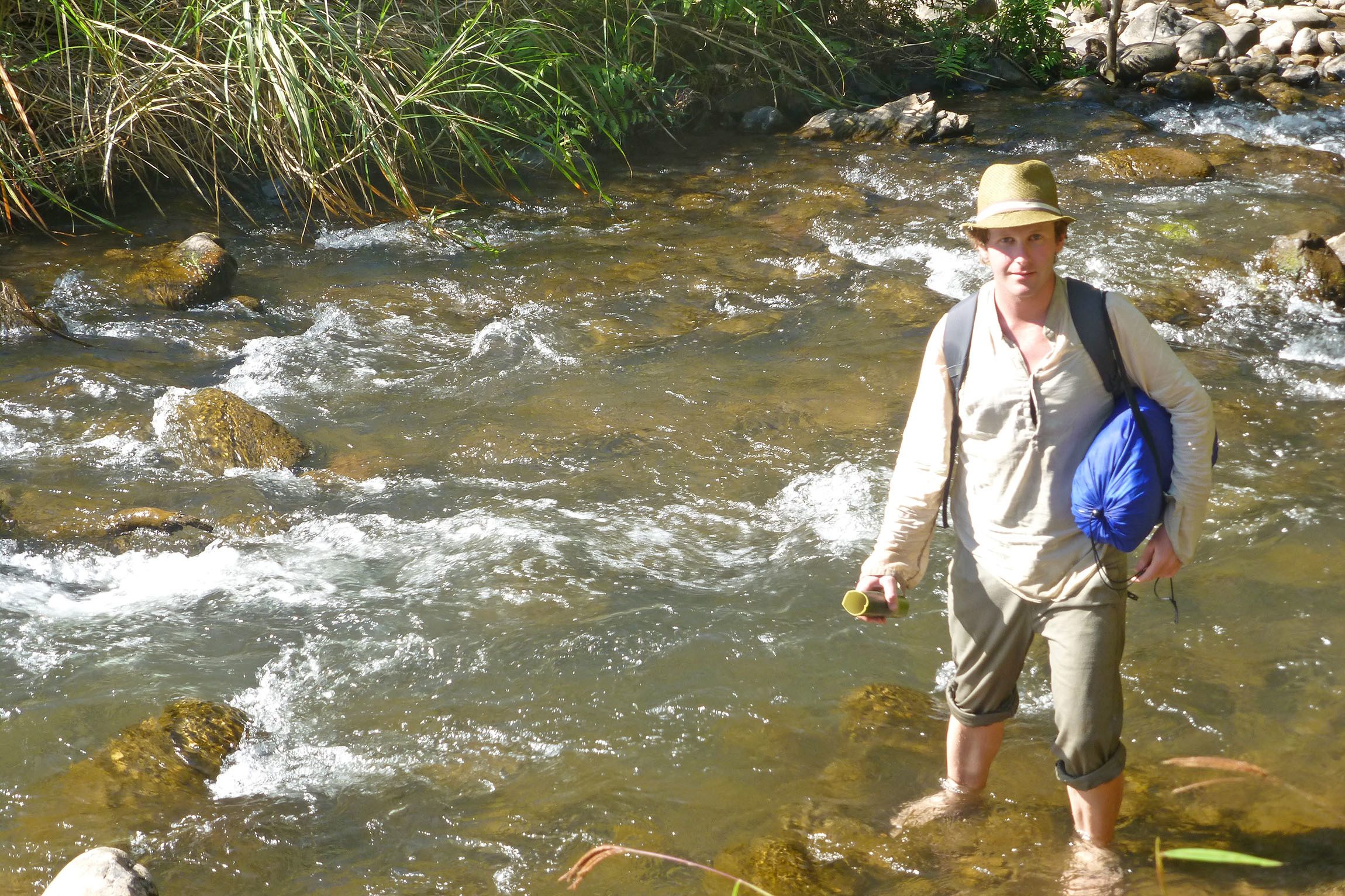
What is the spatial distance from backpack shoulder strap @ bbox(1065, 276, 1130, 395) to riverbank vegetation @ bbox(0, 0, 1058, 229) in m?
5.70

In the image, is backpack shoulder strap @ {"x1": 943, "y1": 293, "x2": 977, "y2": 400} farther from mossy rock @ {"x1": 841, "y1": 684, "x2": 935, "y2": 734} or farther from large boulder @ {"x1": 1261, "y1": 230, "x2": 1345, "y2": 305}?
large boulder @ {"x1": 1261, "y1": 230, "x2": 1345, "y2": 305}

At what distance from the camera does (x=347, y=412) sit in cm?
579

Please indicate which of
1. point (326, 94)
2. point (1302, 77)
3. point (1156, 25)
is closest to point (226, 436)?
point (326, 94)

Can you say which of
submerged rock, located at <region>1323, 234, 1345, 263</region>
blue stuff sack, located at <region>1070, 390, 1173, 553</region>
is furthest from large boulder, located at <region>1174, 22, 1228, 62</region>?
blue stuff sack, located at <region>1070, 390, 1173, 553</region>

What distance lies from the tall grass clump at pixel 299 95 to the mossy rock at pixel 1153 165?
3.37m

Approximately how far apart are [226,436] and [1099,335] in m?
4.10

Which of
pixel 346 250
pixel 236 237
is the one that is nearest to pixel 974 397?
pixel 346 250

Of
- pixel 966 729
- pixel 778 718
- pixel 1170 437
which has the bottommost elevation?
pixel 778 718

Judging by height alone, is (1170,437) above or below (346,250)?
above

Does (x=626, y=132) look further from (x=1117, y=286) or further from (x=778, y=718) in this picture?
(x=778, y=718)

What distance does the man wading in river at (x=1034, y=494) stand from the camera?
243cm

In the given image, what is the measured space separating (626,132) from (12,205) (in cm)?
487

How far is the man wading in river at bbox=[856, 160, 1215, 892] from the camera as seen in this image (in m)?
2.43

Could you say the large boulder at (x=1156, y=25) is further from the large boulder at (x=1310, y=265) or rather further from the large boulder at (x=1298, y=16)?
the large boulder at (x=1310, y=265)
